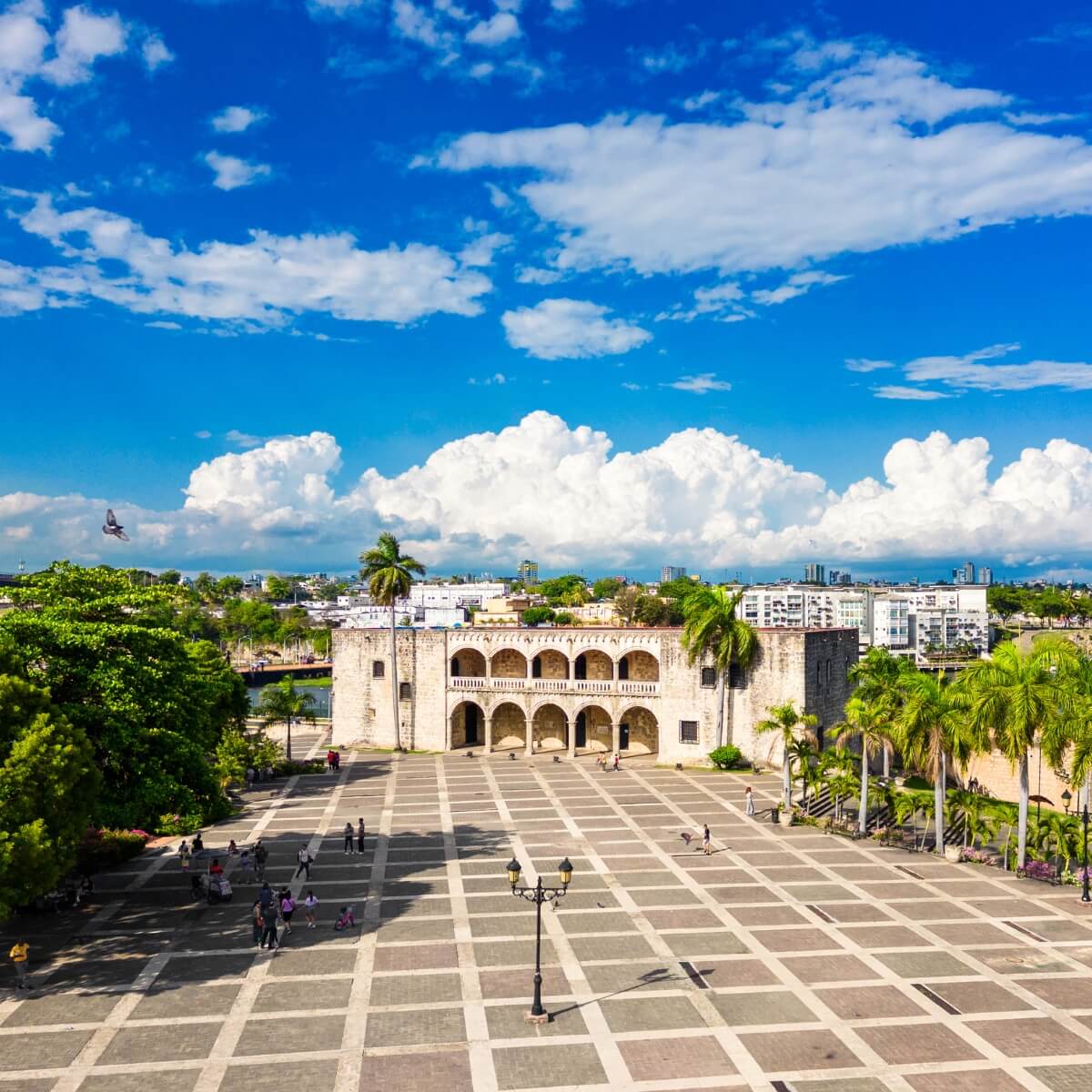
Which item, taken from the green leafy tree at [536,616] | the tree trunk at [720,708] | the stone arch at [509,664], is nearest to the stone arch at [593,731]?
the stone arch at [509,664]

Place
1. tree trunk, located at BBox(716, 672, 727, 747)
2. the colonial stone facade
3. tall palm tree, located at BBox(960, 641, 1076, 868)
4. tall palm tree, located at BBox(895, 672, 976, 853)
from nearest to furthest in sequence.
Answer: tall palm tree, located at BBox(960, 641, 1076, 868) < tall palm tree, located at BBox(895, 672, 976, 853) < the colonial stone facade < tree trunk, located at BBox(716, 672, 727, 747)

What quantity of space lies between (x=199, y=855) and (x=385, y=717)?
27.7 meters

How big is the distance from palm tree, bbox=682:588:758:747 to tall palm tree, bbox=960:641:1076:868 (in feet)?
56.1

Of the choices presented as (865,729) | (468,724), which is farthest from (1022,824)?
(468,724)

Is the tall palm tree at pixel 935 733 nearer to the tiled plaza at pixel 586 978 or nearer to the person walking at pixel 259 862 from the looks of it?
the tiled plaza at pixel 586 978

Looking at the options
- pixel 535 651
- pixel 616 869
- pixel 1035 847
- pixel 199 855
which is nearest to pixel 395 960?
pixel 616 869

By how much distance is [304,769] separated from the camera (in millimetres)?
52469

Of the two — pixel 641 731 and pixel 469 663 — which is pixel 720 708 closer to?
pixel 641 731

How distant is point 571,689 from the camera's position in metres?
56.3

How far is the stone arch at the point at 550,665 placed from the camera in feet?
200

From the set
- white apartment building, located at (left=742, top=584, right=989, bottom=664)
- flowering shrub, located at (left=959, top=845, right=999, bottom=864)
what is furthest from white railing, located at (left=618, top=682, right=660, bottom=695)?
white apartment building, located at (left=742, top=584, right=989, bottom=664)

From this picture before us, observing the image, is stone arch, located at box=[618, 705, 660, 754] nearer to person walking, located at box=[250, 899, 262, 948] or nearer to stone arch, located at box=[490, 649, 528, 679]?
stone arch, located at box=[490, 649, 528, 679]

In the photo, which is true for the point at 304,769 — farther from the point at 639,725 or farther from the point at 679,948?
the point at 679,948

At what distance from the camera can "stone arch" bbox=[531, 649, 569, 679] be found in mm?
60906
